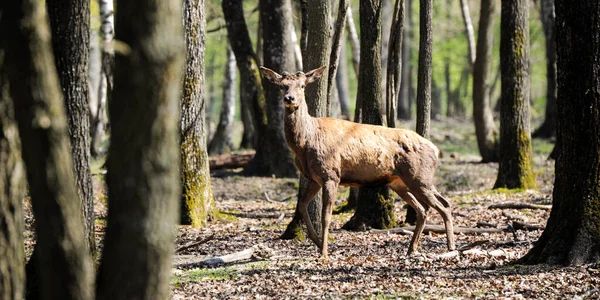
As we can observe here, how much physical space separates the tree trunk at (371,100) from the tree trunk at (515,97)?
4989 millimetres

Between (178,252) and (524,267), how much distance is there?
4402 mm

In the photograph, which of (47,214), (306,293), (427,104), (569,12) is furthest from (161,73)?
(427,104)

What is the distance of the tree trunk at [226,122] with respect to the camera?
25750 mm

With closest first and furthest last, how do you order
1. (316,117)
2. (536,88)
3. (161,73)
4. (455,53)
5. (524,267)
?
(161,73) < (524,267) < (316,117) < (455,53) < (536,88)

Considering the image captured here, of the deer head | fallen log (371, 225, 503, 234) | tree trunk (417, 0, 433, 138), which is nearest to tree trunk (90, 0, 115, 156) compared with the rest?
tree trunk (417, 0, 433, 138)

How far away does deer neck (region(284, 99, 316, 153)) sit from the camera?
33.1 ft

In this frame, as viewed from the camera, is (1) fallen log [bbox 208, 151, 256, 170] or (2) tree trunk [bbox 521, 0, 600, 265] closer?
(2) tree trunk [bbox 521, 0, 600, 265]

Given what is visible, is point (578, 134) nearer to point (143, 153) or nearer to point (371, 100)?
point (371, 100)

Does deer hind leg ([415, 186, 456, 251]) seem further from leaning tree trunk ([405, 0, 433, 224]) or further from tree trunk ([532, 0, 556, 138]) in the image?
tree trunk ([532, 0, 556, 138])

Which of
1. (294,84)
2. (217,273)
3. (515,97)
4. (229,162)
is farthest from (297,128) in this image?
(229,162)

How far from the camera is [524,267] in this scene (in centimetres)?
838

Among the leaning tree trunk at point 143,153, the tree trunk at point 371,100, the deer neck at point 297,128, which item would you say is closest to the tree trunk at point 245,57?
the tree trunk at point 371,100

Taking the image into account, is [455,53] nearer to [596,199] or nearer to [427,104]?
[427,104]

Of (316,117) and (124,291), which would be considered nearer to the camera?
(124,291)
